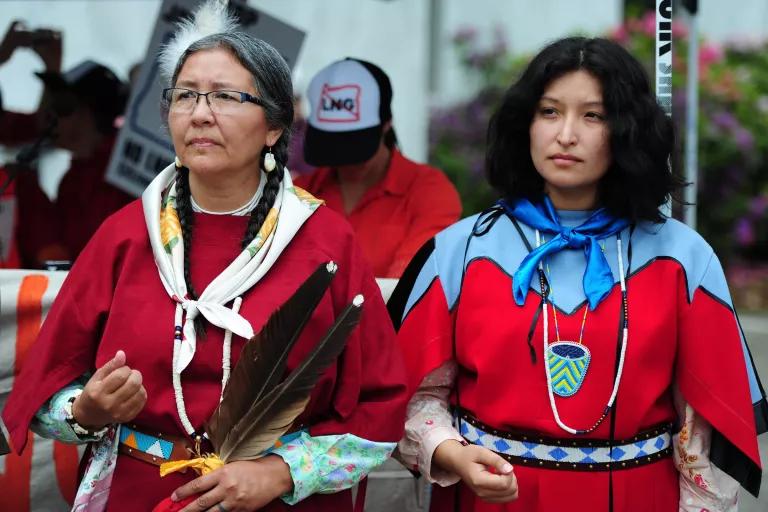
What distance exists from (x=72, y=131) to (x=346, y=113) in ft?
5.41

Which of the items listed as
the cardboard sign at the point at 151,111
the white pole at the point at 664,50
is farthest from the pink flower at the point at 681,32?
the white pole at the point at 664,50

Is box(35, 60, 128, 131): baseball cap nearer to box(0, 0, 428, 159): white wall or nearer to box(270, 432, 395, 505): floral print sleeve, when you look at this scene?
box(0, 0, 428, 159): white wall

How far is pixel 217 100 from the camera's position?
2309mm

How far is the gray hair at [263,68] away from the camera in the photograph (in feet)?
7.65

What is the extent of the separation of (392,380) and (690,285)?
72 centimetres

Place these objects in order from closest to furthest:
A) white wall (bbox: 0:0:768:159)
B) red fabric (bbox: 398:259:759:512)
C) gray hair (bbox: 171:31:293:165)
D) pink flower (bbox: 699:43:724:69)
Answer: gray hair (bbox: 171:31:293:165) → red fabric (bbox: 398:259:759:512) → white wall (bbox: 0:0:768:159) → pink flower (bbox: 699:43:724:69)

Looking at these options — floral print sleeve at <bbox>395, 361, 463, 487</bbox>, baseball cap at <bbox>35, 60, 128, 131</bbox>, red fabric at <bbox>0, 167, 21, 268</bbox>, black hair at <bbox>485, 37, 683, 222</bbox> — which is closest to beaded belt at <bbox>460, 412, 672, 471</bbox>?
floral print sleeve at <bbox>395, 361, 463, 487</bbox>

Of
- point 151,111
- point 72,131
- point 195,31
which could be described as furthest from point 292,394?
point 72,131

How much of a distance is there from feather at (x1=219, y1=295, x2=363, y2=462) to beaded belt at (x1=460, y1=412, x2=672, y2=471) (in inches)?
22.1

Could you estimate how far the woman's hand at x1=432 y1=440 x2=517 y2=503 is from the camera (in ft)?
7.54

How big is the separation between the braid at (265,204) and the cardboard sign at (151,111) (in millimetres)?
2072

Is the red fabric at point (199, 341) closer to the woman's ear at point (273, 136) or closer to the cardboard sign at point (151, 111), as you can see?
the woman's ear at point (273, 136)

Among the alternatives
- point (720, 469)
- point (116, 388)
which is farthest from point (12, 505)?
point (720, 469)

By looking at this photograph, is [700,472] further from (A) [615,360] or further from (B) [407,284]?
(B) [407,284]
